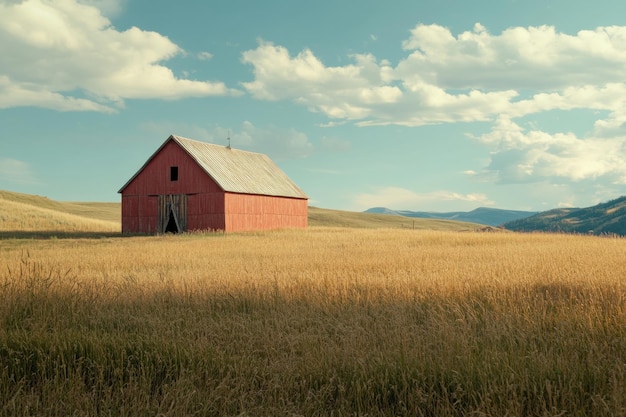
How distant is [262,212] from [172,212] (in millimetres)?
7765

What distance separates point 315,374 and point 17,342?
404 cm

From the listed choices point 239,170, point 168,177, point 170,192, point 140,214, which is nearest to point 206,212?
point 170,192

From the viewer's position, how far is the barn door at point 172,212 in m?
43.3

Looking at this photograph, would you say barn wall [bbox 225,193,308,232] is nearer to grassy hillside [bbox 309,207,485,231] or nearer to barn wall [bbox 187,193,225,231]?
barn wall [bbox 187,193,225,231]

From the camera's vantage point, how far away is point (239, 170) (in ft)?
156

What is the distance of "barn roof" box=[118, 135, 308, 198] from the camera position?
43.2 m

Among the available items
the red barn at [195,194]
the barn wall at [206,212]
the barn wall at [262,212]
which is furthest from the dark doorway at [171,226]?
the barn wall at [262,212]

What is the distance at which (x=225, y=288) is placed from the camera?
1084 centimetres

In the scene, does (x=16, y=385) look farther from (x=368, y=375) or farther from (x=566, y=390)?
(x=566, y=390)

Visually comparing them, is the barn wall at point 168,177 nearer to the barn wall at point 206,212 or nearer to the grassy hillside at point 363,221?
the barn wall at point 206,212

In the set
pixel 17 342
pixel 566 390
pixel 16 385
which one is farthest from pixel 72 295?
pixel 566 390

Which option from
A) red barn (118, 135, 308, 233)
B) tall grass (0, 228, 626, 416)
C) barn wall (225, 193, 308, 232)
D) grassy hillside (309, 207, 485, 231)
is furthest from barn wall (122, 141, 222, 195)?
grassy hillside (309, 207, 485, 231)

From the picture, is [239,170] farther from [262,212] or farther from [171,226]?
[171,226]

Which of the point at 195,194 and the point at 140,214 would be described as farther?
the point at 140,214
